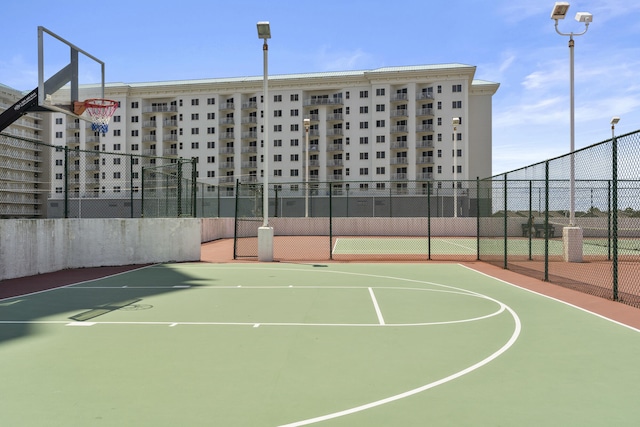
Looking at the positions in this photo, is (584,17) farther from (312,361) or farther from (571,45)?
(312,361)

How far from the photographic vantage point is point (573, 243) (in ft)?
57.0

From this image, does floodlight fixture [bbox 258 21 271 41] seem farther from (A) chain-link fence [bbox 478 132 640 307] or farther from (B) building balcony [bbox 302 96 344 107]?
(B) building balcony [bbox 302 96 344 107]

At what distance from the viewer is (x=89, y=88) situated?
723 inches

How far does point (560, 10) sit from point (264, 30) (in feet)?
32.8

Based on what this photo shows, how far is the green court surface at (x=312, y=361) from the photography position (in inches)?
171

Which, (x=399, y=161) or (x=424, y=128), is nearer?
(x=424, y=128)

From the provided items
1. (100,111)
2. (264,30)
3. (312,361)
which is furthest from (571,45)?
(100,111)

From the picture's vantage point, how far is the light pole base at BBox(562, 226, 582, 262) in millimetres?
17312

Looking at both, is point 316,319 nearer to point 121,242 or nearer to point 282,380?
point 282,380

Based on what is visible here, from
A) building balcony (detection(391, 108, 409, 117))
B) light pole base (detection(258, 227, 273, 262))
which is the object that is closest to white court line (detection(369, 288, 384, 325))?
light pole base (detection(258, 227, 273, 262))

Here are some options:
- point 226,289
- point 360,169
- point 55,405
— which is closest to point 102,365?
point 55,405

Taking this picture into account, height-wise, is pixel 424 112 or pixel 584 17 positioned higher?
pixel 424 112

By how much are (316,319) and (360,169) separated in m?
68.4

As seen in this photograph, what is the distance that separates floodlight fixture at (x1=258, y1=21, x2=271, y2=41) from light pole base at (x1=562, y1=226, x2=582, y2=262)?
13100mm
